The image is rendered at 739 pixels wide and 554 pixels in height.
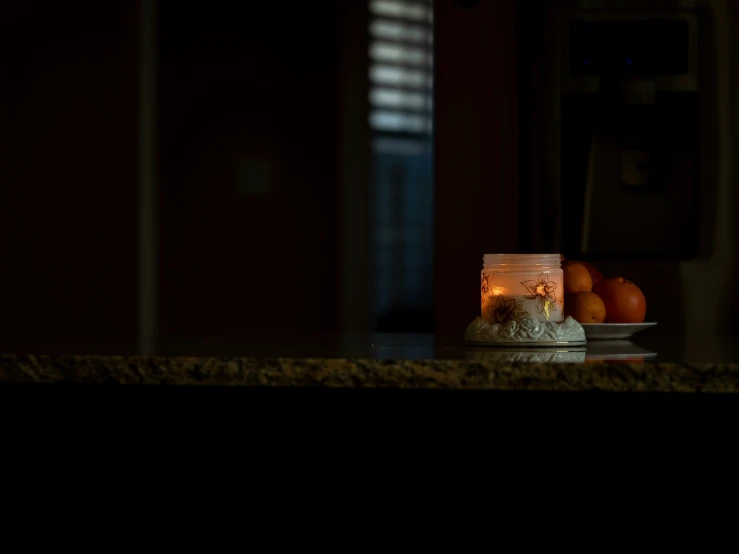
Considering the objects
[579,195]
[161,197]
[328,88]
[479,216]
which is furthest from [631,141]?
[161,197]

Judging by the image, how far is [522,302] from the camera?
3.75 feet

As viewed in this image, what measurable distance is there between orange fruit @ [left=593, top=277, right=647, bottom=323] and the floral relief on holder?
25 cm

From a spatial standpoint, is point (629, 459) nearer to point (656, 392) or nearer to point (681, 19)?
point (656, 392)

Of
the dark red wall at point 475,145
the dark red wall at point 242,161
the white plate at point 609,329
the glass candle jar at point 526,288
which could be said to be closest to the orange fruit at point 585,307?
the white plate at point 609,329

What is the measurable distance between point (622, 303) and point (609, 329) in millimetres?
58

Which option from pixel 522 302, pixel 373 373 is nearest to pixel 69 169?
pixel 522 302

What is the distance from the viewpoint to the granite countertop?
2.90 ft

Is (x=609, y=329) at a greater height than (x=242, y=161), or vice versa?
(x=242, y=161)

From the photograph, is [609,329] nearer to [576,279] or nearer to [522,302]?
[576,279]

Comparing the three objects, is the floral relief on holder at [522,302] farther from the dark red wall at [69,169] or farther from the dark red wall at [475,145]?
the dark red wall at [69,169]

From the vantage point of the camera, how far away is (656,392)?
0.90 m

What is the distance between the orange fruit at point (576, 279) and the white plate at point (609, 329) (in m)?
0.06

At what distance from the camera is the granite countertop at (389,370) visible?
883 millimetres

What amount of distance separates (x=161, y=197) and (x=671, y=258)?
238cm
